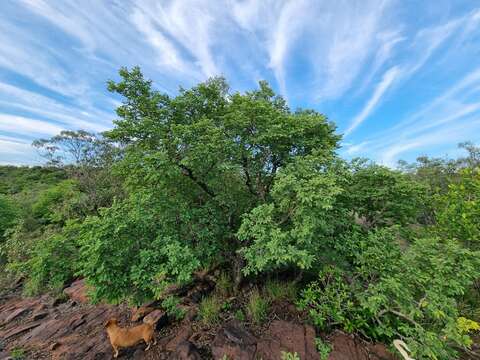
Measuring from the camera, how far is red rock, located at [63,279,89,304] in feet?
23.6

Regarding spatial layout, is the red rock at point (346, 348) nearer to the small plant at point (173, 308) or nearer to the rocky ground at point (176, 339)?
the rocky ground at point (176, 339)

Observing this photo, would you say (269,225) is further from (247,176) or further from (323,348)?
(323,348)

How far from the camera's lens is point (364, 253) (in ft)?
13.2

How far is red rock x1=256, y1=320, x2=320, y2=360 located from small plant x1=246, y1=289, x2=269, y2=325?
0.29 m

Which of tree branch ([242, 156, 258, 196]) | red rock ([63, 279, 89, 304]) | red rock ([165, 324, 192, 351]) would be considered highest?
tree branch ([242, 156, 258, 196])

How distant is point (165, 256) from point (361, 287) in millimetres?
3946

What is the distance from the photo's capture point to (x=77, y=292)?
775 centimetres

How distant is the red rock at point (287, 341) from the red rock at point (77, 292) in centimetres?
635

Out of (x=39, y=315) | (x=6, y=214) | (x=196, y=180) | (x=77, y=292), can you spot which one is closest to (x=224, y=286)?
(x=196, y=180)

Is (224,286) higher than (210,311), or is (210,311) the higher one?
(224,286)

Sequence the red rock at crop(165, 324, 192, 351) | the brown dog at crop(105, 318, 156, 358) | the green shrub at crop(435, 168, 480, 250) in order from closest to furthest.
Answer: the brown dog at crop(105, 318, 156, 358) < the red rock at crop(165, 324, 192, 351) < the green shrub at crop(435, 168, 480, 250)

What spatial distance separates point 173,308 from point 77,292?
5735 mm

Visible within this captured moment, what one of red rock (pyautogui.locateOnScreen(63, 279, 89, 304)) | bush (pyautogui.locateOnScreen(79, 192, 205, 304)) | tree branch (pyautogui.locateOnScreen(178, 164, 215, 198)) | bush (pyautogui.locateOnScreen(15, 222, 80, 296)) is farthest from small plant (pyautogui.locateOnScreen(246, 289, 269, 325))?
red rock (pyautogui.locateOnScreen(63, 279, 89, 304))

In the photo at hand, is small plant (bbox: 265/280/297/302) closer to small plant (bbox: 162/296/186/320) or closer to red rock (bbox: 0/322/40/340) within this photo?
small plant (bbox: 162/296/186/320)
